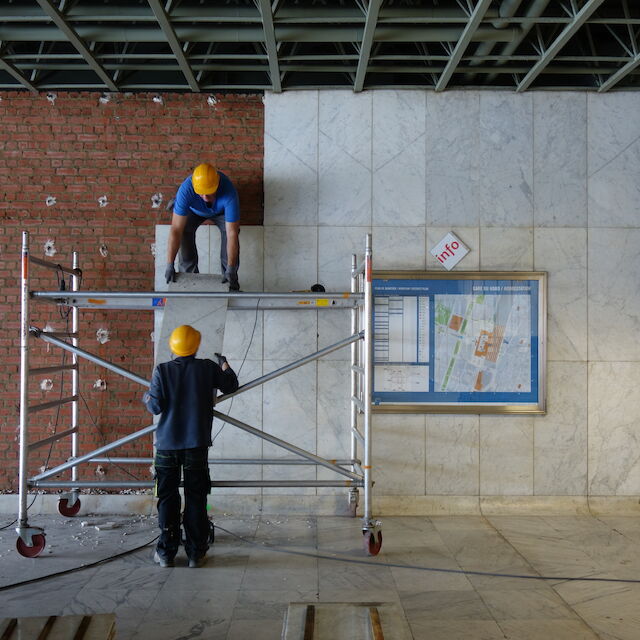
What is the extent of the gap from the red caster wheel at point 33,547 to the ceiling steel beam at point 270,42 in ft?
15.1

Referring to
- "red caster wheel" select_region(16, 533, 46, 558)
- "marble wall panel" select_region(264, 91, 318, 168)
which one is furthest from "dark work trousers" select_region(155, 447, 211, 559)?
"marble wall panel" select_region(264, 91, 318, 168)

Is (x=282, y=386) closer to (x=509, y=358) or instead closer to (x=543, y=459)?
(x=509, y=358)

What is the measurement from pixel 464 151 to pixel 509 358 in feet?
7.23

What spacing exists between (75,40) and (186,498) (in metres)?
4.03

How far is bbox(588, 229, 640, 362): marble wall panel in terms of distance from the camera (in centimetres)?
629

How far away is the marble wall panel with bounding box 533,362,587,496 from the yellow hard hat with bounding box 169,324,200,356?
366 cm

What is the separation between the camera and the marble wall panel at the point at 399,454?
619 centimetres

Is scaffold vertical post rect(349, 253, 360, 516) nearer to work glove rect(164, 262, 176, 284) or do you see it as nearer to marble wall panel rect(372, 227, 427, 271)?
marble wall panel rect(372, 227, 427, 271)

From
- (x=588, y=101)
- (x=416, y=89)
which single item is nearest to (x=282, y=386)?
(x=416, y=89)

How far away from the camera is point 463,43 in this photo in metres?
5.29

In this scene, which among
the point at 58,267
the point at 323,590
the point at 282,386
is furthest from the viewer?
the point at 282,386

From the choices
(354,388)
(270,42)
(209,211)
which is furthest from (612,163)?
(209,211)

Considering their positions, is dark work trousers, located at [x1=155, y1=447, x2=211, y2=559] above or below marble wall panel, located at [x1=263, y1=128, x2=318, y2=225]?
below

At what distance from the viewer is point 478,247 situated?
20.6 feet
